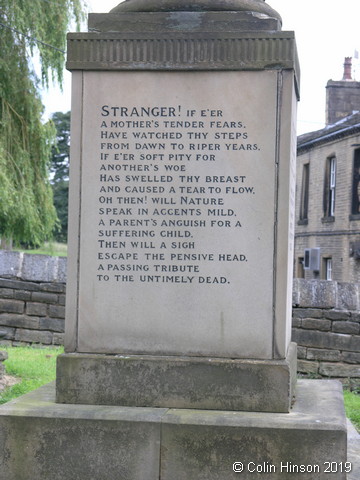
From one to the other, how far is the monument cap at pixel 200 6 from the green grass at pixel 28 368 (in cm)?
406

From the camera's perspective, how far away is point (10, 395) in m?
7.63

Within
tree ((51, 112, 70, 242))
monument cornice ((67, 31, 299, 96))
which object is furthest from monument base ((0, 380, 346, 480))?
tree ((51, 112, 70, 242))

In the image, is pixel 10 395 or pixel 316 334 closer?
pixel 10 395

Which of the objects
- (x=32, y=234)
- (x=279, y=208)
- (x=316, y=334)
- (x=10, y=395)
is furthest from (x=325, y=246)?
(x=279, y=208)

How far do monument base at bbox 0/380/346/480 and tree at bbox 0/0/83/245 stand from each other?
478 inches

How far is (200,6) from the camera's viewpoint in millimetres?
4645

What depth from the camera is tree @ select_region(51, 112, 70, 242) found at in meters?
50.0

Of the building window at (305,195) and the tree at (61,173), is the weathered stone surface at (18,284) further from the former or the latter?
the tree at (61,173)

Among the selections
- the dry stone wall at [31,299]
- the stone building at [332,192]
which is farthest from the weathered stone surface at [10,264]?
the stone building at [332,192]

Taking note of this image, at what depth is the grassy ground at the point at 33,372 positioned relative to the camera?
25.3ft

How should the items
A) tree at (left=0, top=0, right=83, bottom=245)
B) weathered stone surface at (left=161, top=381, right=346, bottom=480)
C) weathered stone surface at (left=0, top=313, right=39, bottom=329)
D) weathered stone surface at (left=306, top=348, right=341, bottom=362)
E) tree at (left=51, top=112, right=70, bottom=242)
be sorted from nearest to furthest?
weathered stone surface at (left=161, top=381, right=346, bottom=480) < weathered stone surface at (left=306, top=348, right=341, bottom=362) < weathered stone surface at (left=0, top=313, right=39, bottom=329) < tree at (left=0, top=0, right=83, bottom=245) < tree at (left=51, top=112, right=70, bottom=242)

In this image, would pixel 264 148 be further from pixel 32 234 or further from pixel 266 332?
pixel 32 234

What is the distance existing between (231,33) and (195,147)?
0.67 metres

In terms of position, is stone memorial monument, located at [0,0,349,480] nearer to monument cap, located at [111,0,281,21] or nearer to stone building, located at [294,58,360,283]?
monument cap, located at [111,0,281,21]
